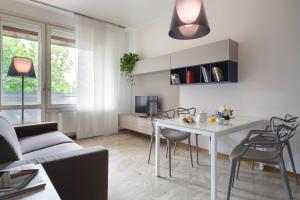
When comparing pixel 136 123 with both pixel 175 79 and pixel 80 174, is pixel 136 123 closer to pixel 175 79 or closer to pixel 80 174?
pixel 175 79

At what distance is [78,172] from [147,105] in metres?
2.89

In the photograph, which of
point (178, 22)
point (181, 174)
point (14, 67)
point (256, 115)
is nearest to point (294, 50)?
point (256, 115)

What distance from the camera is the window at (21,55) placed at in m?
3.29

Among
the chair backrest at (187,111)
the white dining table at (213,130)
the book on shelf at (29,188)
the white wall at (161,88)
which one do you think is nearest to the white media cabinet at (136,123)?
the white wall at (161,88)

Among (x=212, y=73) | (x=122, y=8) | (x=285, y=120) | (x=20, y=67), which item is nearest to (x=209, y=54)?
(x=212, y=73)

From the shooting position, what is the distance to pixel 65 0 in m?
3.27

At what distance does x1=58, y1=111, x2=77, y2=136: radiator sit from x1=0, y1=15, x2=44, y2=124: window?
0.39 meters

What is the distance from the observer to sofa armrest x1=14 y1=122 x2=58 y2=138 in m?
2.40

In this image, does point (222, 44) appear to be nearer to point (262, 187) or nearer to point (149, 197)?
point (262, 187)

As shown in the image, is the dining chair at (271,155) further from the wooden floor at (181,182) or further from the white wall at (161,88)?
the white wall at (161,88)

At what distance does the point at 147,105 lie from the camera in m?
4.17

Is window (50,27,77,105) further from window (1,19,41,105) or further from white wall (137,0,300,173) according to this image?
white wall (137,0,300,173)

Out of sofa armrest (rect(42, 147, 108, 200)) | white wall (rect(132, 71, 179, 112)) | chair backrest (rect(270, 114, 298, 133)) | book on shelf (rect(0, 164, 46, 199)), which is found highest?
white wall (rect(132, 71, 179, 112))

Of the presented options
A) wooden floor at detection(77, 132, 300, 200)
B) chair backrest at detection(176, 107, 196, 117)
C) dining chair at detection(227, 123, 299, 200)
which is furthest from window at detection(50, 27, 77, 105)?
dining chair at detection(227, 123, 299, 200)
